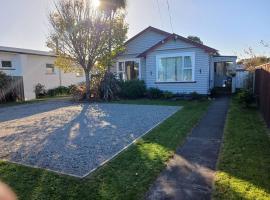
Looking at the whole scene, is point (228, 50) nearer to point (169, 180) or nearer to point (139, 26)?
point (139, 26)

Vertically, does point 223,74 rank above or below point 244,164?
above

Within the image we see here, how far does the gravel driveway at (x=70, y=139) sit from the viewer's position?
4766mm

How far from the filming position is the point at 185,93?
14.8 meters

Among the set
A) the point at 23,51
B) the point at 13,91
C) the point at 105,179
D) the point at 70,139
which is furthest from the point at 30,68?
the point at 105,179

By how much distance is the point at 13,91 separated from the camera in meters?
16.6

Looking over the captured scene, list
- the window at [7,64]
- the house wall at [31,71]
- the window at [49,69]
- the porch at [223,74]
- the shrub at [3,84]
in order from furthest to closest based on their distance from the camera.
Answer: the window at [49,69], the house wall at [31,71], the window at [7,64], the porch at [223,74], the shrub at [3,84]

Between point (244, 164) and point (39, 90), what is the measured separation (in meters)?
20.4

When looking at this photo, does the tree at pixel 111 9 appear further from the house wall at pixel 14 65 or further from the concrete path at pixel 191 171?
the concrete path at pixel 191 171

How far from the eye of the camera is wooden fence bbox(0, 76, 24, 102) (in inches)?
633

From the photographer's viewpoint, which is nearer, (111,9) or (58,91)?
(111,9)

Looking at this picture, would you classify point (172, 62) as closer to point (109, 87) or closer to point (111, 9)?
point (109, 87)

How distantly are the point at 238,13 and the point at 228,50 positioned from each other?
14.3 meters

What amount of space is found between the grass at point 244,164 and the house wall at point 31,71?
18367 mm

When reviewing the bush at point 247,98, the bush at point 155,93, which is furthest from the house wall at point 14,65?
the bush at point 247,98
